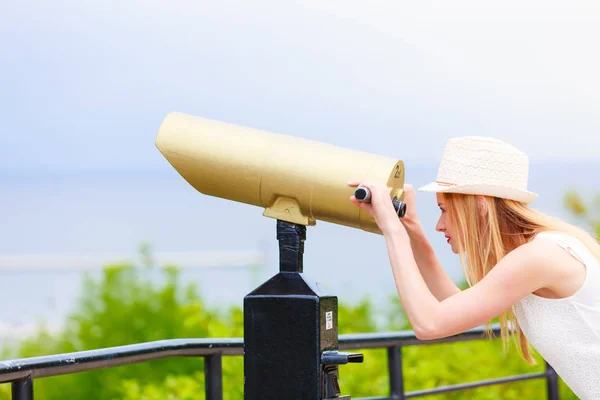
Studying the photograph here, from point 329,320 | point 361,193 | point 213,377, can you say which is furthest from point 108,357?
point 361,193

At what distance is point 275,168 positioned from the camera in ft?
6.17

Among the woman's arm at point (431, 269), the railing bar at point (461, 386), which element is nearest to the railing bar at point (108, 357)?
the woman's arm at point (431, 269)

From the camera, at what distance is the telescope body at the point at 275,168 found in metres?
1.86

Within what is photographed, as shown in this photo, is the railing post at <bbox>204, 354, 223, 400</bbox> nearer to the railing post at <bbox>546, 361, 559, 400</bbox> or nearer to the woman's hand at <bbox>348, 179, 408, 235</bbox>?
the woman's hand at <bbox>348, 179, 408, 235</bbox>

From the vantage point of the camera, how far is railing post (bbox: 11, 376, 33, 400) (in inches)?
73.5

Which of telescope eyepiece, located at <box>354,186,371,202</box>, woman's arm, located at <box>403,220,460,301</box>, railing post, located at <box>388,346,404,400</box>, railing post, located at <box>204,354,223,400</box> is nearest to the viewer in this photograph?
telescope eyepiece, located at <box>354,186,371,202</box>

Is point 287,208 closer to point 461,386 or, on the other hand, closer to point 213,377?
point 213,377

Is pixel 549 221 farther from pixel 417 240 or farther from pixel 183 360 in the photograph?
pixel 183 360

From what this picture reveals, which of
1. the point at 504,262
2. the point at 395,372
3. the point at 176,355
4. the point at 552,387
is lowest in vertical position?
the point at 552,387

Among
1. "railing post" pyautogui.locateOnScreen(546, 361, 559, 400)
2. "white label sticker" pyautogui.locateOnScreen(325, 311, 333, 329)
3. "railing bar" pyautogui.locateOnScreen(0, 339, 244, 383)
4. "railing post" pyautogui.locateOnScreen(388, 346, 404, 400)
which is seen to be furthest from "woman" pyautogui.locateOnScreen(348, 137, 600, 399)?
"railing post" pyautogui.locateOnScreen(546, 361, 559, 400)

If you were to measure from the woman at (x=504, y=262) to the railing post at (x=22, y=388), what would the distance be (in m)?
0.72

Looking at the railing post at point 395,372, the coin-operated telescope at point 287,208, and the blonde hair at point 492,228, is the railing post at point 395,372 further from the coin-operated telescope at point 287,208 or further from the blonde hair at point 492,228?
the coin-operated telescope at point 287,208

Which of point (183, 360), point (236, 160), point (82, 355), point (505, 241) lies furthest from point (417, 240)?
point (183, 360)

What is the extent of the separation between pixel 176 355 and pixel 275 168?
2.13 feet
